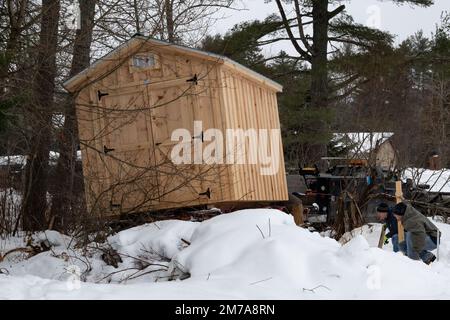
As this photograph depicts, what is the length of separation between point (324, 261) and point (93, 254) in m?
3.68

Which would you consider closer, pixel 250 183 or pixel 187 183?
pixel 187 183

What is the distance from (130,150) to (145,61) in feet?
5.53

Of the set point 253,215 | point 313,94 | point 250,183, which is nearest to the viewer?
point 253,215

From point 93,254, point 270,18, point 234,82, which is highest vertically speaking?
point 270,18

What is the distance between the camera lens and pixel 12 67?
863cm

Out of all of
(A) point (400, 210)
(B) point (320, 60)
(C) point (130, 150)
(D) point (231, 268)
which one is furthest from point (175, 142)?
(B) point (320, 60)

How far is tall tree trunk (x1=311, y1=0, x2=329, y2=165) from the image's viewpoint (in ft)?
64.6

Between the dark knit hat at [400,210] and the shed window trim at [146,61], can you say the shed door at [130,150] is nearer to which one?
the shed window trim at [146,61]

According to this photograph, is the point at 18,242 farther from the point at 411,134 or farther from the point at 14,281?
the point at 411,134

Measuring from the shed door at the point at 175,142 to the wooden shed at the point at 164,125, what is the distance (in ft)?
0.06

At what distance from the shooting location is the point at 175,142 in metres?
11.0

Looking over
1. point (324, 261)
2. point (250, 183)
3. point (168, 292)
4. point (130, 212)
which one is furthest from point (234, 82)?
point (168, 292)

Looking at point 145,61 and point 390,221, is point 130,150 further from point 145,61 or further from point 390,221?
point 390,221

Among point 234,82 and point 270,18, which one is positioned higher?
point 270,18
